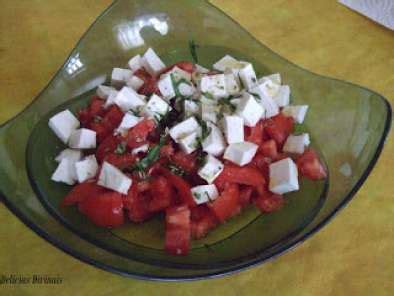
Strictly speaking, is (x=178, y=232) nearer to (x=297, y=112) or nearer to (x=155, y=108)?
(x=155, y=108)

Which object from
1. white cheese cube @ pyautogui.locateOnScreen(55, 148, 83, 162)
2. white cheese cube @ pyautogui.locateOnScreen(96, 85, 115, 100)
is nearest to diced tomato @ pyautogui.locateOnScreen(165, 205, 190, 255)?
white cheese cube @ pyautogui.locateOnScreen(55, 148, 83, 162)

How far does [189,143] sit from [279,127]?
0.22 meters

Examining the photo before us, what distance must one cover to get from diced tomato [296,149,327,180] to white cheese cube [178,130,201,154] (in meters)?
0.22

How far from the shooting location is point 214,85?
42.8 inches

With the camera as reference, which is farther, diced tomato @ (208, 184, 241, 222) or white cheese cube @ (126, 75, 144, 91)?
white cheese cube @ (126, 75, 144, 91)

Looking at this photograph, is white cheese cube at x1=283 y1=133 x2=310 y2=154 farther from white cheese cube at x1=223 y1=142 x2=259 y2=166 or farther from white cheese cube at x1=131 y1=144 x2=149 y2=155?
white cheese cube at x1=131 y1=144 x2=149 y2=155

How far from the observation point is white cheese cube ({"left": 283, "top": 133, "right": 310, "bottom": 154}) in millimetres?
1038

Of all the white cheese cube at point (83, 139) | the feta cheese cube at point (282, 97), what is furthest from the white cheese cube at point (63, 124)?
the feta cheese cube at point (282, 97)

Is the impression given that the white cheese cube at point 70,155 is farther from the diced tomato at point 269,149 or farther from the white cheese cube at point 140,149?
the diced tomato at point 269,149

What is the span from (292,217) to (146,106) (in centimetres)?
38

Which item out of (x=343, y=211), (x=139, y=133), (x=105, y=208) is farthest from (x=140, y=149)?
(x=343, y=211)

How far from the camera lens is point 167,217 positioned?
3.06ft

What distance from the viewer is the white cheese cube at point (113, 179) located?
0.92m

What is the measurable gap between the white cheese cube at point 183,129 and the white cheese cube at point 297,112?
8.8 inches
